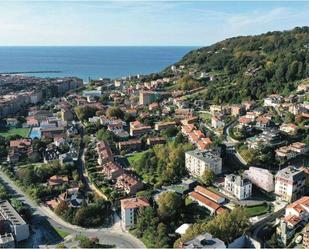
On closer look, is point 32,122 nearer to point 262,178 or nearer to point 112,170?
point 112,170

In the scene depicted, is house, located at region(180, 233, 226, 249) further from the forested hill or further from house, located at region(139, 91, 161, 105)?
house, located at region(139, 91, 161, 105)

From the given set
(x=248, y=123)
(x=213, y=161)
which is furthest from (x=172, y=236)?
(x=248, y=123)

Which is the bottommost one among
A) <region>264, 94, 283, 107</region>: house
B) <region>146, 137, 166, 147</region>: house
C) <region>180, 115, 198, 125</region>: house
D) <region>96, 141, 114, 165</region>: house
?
<region>96, 141, 114, 165</region>: house

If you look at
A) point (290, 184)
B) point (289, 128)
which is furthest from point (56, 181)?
point (289, 128)

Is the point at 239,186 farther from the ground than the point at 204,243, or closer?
farther from the ground

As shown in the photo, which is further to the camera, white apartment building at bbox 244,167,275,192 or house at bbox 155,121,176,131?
house at bbox 155,121,176,131

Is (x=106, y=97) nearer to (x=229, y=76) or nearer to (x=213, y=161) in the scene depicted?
(x=229, y=76)

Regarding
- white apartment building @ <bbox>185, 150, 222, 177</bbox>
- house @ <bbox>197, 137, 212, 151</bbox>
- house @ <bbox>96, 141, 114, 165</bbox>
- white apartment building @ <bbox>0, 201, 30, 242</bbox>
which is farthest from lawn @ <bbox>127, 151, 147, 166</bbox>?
white apartment building @ <bbox>0, 201, 30, 242</bbox>
